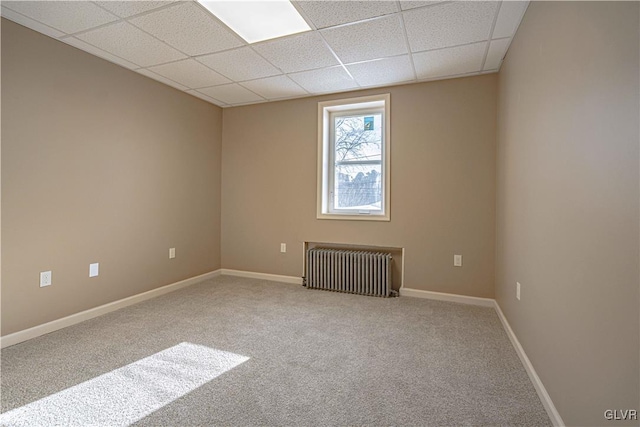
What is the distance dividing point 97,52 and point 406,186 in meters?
3.33

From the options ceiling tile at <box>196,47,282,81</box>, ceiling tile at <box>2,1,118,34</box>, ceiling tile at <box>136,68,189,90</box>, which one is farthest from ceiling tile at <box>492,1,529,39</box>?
ceiling tile at <box>136,68,189,90</box>

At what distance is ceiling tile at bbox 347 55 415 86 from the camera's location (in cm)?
296

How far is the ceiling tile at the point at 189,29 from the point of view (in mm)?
2188

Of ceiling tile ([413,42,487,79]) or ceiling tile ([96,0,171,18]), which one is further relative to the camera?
ceiling tile ([413,42,487,79])

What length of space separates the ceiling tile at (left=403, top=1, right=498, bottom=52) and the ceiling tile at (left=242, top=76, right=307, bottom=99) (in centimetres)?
147

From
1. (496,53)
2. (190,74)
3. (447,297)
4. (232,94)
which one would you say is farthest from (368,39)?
(447,297)

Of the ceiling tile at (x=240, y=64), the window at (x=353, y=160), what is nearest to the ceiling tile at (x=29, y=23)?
the ceiling tile at (x=240, y=64)

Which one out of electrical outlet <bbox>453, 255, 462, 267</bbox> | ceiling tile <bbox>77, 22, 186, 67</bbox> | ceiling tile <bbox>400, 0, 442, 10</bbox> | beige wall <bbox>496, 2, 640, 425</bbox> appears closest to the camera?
beige wall <bbox>496, 2, 640, 425</bbox>

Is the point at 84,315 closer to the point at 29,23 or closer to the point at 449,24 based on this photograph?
the point at 29,23

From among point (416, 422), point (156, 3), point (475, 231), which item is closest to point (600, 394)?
point (416, 422)

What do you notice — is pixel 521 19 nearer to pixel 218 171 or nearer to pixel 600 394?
pixel 600 394

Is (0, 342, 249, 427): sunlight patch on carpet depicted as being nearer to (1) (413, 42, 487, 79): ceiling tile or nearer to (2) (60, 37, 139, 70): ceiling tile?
(2) (60, 37, 139, 70): ceiling tile

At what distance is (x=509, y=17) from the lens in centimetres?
221

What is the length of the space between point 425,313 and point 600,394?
1928 mm
